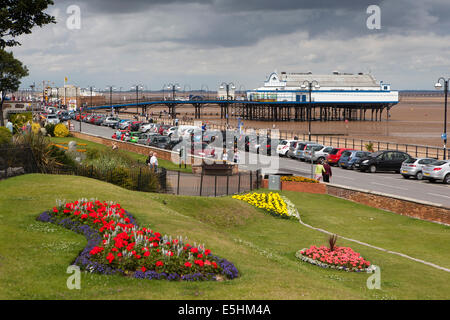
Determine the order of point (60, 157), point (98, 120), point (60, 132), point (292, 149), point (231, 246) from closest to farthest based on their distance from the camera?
point (231, 246) → point (60, 157) → point (292, 149) → point (60, 132) → point (98, 120)

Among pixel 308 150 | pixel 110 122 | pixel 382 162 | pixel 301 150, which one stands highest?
pixel 110 122

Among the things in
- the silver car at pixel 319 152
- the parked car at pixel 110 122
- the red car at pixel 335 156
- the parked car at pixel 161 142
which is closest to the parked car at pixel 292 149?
the silver car at pixel 319 152

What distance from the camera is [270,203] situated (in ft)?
71.8

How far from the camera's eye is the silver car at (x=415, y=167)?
35.4m

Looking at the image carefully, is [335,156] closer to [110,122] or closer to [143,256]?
[143,256]

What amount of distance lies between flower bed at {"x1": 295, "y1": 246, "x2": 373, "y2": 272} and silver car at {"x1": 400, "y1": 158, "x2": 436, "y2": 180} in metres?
22.6

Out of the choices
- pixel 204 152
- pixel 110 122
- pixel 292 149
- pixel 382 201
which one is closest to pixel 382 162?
pixel 292 149

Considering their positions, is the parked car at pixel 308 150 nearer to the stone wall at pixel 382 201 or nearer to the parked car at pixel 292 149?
the parked car at pixel 292 149

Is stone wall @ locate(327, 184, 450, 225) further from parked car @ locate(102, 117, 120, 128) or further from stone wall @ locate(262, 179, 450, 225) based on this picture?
parked car @ locate(102, 117, 120, 128)

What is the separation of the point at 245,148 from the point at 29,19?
84.0ft

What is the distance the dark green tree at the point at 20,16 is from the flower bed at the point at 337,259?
63.5ft

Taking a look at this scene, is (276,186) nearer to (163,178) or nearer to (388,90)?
(163,178)

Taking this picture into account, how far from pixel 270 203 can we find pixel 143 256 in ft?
38.4
